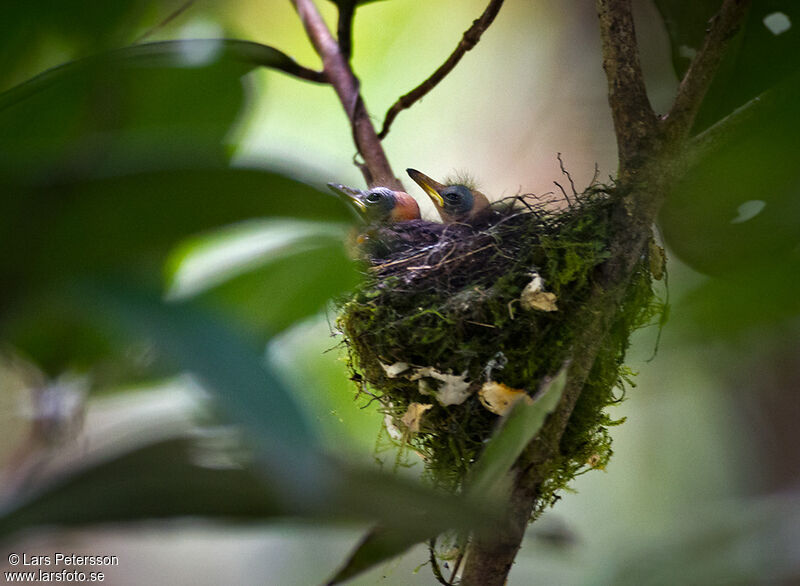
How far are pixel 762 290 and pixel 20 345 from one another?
811 millimetres

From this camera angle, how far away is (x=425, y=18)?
284cm

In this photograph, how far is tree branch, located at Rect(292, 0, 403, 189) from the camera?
141 centimetres

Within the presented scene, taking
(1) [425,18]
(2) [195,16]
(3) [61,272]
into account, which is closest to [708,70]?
(2) [195,16]

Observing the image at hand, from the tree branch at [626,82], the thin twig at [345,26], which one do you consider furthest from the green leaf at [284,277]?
the thin twig at [345,26]

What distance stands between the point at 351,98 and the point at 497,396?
721 mm

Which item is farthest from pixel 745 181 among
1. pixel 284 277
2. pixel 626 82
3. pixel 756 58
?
pixel 284 277

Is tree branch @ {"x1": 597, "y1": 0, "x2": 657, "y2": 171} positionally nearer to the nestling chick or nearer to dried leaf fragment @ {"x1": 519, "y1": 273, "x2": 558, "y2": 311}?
dried leaf fragment @ {"x1": 519, "y1": 273, "x2": 558, "y2": 311}

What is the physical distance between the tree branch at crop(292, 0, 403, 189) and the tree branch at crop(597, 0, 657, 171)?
0.58 metres

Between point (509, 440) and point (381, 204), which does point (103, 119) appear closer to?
point (509, 440)

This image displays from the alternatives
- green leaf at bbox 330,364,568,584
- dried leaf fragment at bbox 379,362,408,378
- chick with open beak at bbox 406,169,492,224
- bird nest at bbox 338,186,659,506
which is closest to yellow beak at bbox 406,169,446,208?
chick with open beak at bbox 406,169,492,224

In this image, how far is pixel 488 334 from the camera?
113 centimetres

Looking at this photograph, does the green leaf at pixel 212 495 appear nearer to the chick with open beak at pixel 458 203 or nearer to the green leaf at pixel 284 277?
the green leaf at pixel 284 277

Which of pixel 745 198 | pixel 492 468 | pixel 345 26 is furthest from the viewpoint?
pixel 345 26

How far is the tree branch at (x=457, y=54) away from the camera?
1183 millimetres
